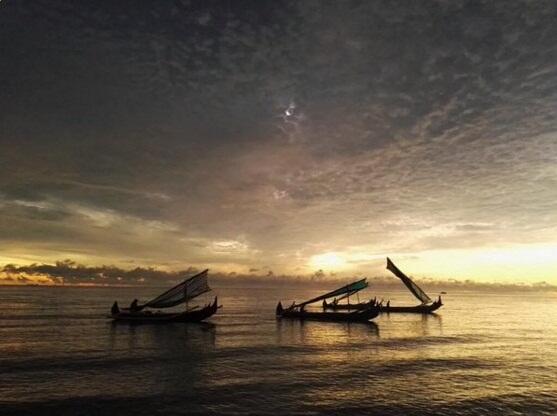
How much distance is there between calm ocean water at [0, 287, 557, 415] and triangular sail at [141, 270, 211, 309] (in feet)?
26.1

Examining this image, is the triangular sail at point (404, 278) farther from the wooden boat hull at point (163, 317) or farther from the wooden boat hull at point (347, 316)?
the wooden boat hull at point (163, 317)

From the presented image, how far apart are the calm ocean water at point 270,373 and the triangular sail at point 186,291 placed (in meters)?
7.97

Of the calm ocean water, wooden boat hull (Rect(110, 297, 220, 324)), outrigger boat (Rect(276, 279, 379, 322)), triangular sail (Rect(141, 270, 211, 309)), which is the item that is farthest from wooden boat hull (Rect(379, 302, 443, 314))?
triangular sail (Rect(141, 270, 211, 309))

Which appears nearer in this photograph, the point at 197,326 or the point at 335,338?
the point at 335,338

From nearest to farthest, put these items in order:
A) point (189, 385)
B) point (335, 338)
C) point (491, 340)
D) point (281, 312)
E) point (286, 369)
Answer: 1. point (189, 385)
2. point (286, 369)
3. point (335, 338)
4. point (491, 340)
5. point (281, 312)

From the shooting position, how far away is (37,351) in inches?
1836

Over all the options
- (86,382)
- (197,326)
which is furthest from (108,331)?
(86,382)

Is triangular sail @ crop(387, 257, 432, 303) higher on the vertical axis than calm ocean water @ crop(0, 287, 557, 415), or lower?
higher

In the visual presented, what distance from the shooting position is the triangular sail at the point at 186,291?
70.2 m

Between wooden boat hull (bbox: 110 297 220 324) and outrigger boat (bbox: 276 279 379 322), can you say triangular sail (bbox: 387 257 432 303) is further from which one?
wooden boat hull (bbox: 110 297 220 324)

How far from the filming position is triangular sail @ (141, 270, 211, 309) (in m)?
70.2

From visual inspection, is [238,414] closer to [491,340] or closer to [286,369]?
[286,369]

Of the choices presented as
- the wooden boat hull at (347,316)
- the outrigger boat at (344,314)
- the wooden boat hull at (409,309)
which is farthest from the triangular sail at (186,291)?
the wooden boat hull at (409,309)

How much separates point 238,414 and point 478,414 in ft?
48.7
